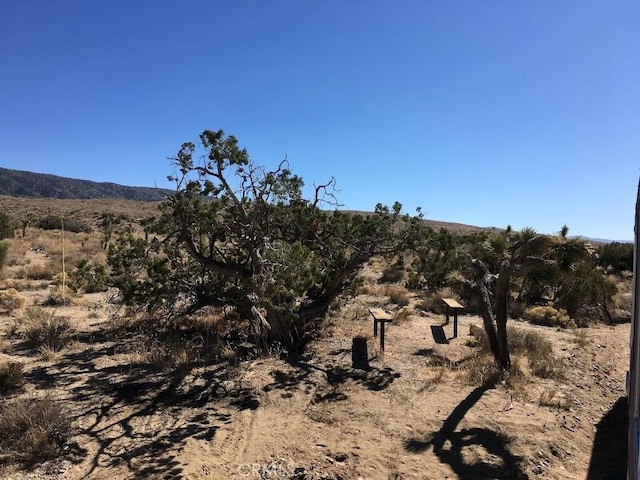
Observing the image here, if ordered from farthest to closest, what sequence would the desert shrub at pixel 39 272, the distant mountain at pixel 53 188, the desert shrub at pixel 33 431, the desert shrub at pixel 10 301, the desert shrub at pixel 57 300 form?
the distant mountain at pixel 53 188
the desert shrub at pixel 39 272
the desert shrub at pixel 57 300
the desert shrub at pixel 10 301
the desert shrub at pixel 33 431

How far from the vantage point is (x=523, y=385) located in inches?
320

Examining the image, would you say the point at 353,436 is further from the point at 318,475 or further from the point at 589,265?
the point at 589,265

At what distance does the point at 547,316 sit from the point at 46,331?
13.9m

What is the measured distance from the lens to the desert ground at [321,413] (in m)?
5.60

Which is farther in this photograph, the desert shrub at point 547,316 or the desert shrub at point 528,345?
the desert shrub at point 547,316

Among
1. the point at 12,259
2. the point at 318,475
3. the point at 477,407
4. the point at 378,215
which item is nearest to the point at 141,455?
the point at 318,475

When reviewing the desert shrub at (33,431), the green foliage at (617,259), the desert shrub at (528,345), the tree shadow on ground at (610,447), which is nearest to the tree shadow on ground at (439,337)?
the desert shrub at (528,345)

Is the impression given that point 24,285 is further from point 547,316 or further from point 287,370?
point 547,316

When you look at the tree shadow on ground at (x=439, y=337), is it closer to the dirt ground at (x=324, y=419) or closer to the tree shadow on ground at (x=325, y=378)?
the dirt ground at (x=324, y=419)

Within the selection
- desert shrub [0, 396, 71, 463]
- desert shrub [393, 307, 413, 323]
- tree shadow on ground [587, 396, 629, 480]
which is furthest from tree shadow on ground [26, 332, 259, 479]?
desert shrub [393, 307, 413, 323]

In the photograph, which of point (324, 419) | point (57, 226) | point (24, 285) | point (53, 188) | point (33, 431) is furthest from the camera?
point (53, 188)

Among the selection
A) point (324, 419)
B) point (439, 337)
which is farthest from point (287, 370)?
point (439, 337)

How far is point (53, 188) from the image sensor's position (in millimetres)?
126438

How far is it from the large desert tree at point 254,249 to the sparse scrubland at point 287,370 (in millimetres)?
44
